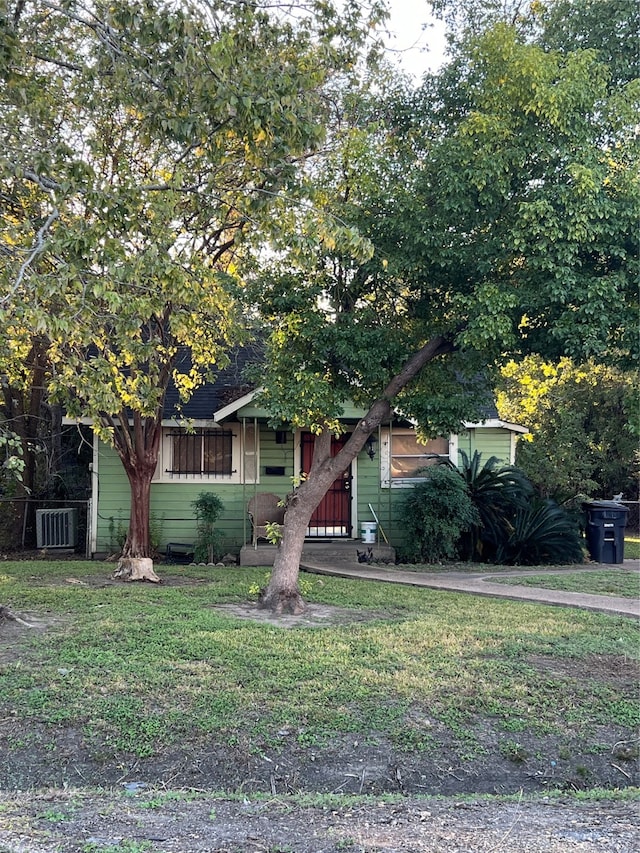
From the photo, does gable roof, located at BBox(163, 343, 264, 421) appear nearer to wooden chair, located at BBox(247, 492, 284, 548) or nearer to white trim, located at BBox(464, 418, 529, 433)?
wooden chair, located at BBox(247, 492, 284, 548)

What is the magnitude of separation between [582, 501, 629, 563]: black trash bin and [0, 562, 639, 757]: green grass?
581cm

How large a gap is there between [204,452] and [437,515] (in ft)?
15.7

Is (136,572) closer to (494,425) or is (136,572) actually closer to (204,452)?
(204,452)

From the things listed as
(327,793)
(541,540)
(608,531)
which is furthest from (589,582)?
(327,793)

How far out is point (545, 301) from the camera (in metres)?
7.55

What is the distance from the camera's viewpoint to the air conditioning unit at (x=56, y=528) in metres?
14.2

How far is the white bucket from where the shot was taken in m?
14.0

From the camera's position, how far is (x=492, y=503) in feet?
45.1

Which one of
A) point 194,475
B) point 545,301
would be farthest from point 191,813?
point 194,475

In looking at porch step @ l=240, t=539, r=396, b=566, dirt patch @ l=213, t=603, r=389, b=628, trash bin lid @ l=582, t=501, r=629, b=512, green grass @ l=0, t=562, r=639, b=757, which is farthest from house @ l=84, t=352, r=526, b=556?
green grass @ l=0, t=562, r=639, b=757

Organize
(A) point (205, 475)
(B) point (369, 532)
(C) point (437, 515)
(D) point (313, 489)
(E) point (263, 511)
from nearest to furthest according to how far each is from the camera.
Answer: (D) point (313, 489) → (C) point (437, 515) → (E) point (263, 511) → (B) point (369, 532) → (A) point (205, 475)

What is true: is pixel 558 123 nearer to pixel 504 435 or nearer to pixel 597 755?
pixel 597 755

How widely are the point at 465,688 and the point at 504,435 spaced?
9948 millimetres

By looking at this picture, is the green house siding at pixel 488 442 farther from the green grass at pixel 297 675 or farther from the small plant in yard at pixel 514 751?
the small plant in yard at pixel 514 751
